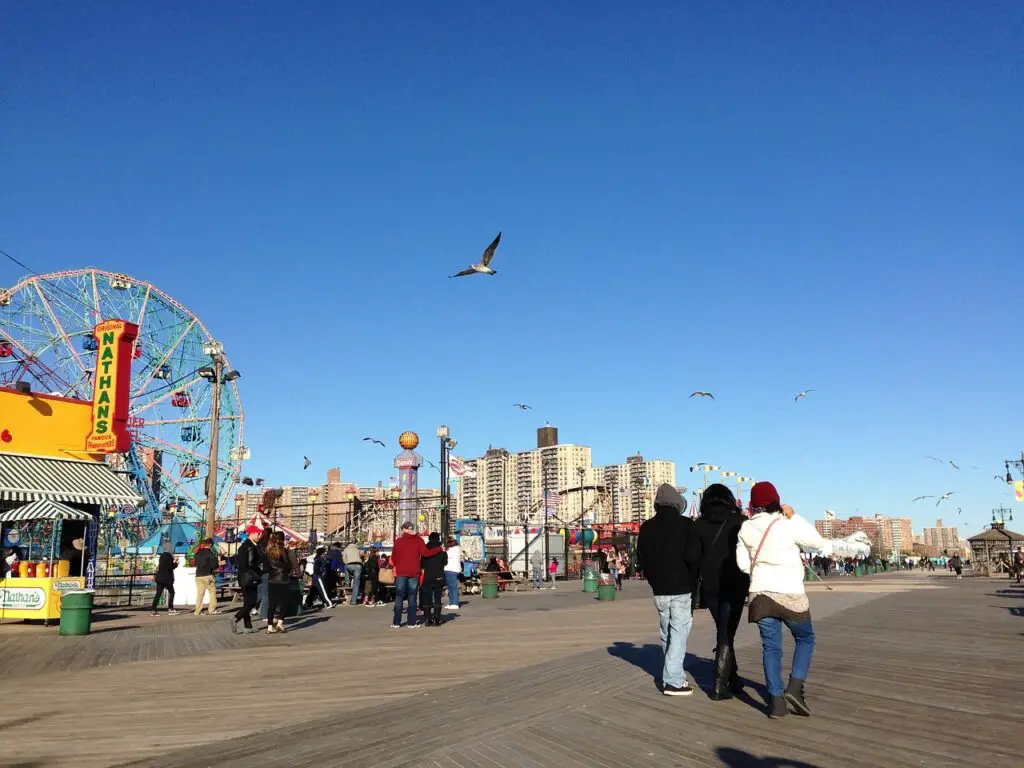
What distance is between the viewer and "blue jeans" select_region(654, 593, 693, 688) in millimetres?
7074

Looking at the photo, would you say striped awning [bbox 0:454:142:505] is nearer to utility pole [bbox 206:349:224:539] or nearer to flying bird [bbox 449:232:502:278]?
utility pole [bbox 206:349:224:539]

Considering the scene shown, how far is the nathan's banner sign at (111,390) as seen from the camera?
21.4 m

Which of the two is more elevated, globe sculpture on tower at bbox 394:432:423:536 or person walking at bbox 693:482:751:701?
globe sculpture on tower at bbox 394:432:423:536

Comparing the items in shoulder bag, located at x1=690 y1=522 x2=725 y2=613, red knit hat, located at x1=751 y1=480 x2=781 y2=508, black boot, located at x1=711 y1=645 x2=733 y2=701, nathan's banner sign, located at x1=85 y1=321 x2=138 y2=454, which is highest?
nathan's banner sign, located at x1=85 y1=321 x2=138 y2=454

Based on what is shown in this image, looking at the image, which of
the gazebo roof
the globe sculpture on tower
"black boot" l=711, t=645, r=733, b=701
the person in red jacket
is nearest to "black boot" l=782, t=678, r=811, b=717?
"black boot" l=711, t=645, r=733, b=701

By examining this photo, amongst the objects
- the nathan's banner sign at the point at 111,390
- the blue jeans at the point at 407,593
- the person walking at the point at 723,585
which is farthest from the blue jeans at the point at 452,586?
the person walking at the point at 723,585

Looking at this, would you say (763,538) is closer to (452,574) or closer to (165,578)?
(452,574)

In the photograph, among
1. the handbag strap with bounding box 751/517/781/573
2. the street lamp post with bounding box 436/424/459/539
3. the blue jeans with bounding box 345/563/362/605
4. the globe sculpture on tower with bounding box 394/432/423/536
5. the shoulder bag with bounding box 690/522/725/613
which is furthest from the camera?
the globe sculpture on tower with bounding box 394/432/423/536

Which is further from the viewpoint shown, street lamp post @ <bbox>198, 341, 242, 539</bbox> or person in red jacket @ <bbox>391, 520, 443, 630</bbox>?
street lamp post @ <bbox>198, 341, 242, 539</bbox>

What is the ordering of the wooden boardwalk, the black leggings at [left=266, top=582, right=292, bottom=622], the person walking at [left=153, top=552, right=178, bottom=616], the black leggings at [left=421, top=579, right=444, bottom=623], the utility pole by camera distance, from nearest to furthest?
the wooden boardwalk < the black leggings at [left=266, top=582, right=292, bottom=622] < the black leggings at [left=421, top=579, right=444, bottom=623] < the person walking at [left=153, top=552, right=178, bottom=616] < the utility pole

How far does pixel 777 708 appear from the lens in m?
6.12

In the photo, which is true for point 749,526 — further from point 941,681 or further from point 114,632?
point 114,632

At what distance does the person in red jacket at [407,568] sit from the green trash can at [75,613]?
5256 mm

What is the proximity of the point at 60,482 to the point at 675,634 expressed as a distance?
1778 centimetres
